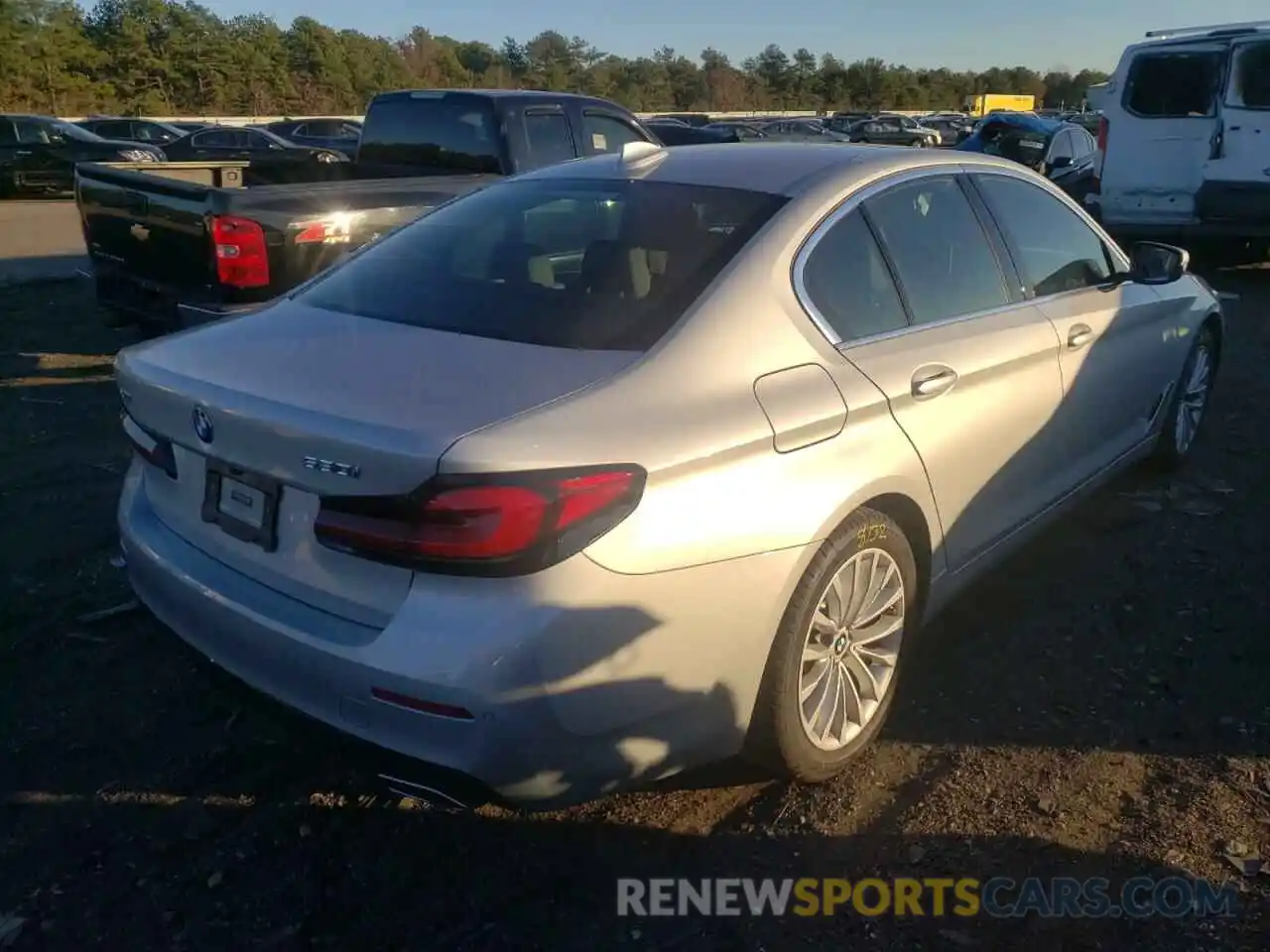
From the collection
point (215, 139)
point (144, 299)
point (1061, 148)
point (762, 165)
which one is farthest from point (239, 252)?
point (215, 139)

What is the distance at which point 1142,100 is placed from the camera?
11.2 m

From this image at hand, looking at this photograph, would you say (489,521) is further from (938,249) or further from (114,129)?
(114,129)

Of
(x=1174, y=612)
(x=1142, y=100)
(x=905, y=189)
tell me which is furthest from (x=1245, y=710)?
(x=1142, y=100)

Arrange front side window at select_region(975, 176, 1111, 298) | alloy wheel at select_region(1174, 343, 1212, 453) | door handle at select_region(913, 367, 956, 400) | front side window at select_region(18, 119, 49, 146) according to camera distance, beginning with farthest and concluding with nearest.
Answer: front side window at select_region(18, 119, 49, 146) → alloy wheel at select_region(1174, 343, 1212, 453) → front side window at select_region(975, 176, 1111, 298) → door handle at select_region(913, 367, 956, 400)

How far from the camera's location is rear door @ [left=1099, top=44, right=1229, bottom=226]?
423 inches

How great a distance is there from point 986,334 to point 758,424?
133cm

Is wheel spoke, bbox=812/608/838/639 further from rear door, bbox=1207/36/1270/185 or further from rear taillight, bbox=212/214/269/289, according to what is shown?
rear door, bbox=1207/36/1270/185

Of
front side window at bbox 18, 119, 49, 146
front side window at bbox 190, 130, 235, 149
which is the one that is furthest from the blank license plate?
front side window at bbox 190, 130, 235, 149

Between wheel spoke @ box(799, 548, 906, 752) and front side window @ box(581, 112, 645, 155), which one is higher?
front side window @ box(581, 112, 645, 155)

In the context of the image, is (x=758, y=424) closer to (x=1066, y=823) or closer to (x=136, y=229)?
(x=1066, y=823)

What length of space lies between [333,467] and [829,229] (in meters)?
1.61

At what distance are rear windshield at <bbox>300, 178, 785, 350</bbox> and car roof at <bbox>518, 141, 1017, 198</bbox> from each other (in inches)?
2.9

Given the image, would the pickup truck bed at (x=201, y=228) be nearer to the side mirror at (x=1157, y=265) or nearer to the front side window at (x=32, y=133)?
the side mirror at (x=1157, y=265)

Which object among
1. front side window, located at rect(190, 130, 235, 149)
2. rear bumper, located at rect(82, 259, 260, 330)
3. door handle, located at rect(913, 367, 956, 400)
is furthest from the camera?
front side window, located at rect(190, 130, 235, 149)
